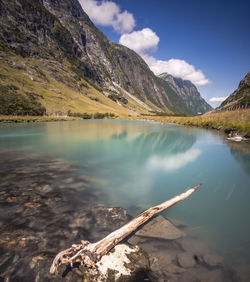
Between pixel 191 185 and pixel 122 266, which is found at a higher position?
pixel 122 266

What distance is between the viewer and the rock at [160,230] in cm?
704

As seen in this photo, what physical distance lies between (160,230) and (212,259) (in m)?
1.99

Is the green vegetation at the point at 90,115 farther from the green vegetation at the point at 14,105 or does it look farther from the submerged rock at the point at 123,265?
the submerged rock at the point at 123,265

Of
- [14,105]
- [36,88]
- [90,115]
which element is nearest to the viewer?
[14,105]

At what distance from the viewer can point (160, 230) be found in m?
7.30

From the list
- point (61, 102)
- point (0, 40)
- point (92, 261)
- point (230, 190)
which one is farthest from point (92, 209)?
point (0, 40)

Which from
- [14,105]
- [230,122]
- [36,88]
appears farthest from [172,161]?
[36,88]

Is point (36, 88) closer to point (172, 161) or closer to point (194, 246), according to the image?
point (172, 161)

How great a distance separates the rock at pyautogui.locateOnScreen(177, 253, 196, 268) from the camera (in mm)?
5836

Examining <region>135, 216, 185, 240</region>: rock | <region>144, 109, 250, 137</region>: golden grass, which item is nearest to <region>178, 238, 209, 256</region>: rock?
<region>135, 216, 185, 240</region>: rock

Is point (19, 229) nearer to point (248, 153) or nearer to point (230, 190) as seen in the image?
Result: point (230, 190)

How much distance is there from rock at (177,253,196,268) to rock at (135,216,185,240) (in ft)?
2.78

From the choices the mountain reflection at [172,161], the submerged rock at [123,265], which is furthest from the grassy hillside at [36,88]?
the submerged rock at [123,265]

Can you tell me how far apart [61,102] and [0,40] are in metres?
91.6
